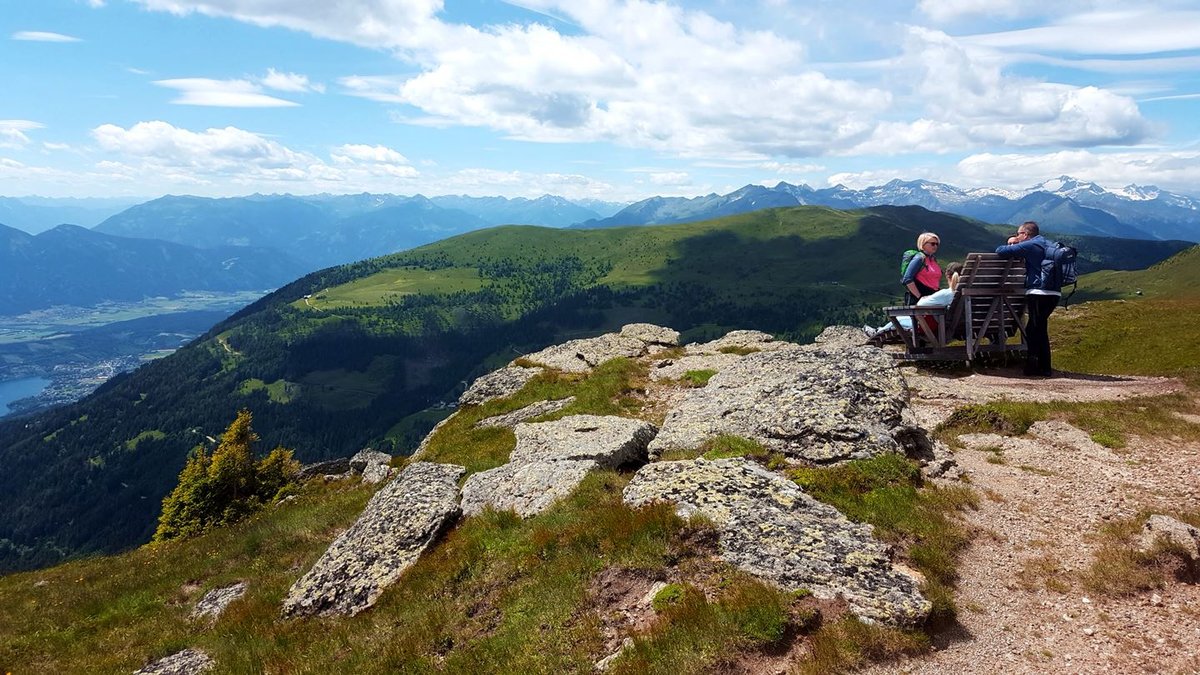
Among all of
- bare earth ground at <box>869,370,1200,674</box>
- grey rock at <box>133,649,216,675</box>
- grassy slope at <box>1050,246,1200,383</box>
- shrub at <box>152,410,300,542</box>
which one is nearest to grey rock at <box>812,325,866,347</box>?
grassy slope at <box>1050,246,1200,383</box>

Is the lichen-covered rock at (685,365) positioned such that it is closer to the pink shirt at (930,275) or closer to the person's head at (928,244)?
the pink shirt at (930,275)

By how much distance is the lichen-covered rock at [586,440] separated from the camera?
Answer: 583 inches

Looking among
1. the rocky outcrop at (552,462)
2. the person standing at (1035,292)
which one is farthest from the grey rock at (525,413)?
the person standing at (1035,292)

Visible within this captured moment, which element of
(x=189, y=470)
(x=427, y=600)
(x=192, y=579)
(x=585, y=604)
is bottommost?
(x=189, y=470)

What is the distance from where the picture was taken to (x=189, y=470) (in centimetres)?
4228

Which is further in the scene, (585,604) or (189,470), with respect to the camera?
(189,470)

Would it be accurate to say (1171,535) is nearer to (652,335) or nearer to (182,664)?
(182,664)

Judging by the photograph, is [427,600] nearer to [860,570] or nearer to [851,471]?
[860,570]

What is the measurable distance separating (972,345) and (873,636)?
18805 millimetres

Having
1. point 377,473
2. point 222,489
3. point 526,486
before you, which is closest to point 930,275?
point 526,486

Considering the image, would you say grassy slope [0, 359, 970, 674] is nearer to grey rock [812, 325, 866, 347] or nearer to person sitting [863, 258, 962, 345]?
person sitting [863, 258, 962, 345]

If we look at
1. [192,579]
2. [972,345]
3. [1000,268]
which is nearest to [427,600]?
[192,579]

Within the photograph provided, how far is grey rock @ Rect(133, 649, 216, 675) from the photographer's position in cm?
1160

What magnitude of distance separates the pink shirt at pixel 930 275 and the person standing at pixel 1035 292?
237cm
